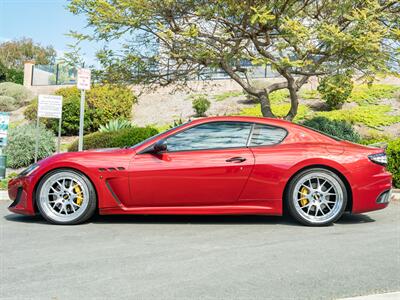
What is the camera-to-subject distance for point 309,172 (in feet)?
19.2

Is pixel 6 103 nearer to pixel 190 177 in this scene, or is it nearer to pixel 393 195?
pixel 393 195

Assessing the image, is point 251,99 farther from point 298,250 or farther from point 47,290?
point 47,290

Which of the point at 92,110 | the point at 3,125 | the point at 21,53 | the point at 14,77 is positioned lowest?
the point at 3,125

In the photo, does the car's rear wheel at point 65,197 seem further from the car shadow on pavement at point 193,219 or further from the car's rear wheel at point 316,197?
the car's rear wheel at point 316,197

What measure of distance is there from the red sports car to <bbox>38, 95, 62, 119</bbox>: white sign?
5679 millimetres

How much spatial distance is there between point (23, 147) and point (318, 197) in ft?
34.6

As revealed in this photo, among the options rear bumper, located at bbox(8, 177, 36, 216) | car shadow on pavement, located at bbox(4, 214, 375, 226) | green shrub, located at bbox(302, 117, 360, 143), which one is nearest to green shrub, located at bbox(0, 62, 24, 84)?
green shrub, located at bbox(302, 117, 360, 143)

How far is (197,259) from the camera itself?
4.32m

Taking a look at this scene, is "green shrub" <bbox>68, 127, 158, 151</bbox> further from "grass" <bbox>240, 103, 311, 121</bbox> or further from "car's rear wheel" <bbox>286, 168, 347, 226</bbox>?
"car's rear wheel" <bbox>286, 168, 347, 226</bbox>

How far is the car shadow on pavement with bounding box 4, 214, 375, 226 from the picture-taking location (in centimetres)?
617

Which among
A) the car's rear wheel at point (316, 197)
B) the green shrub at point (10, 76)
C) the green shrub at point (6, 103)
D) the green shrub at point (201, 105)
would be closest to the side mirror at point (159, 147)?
the car's rear wheel at point (316, 197)

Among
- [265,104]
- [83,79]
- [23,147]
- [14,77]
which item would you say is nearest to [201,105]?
[23,147]

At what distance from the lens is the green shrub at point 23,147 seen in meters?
13.9

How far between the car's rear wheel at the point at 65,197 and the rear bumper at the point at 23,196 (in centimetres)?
11
